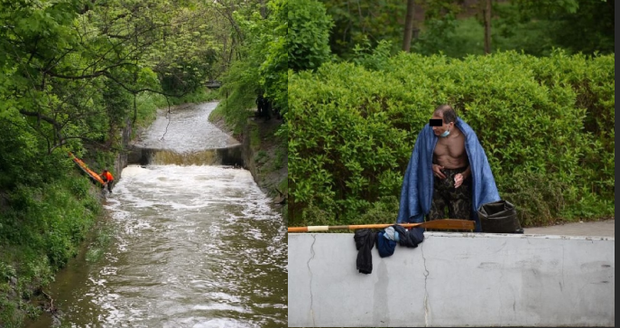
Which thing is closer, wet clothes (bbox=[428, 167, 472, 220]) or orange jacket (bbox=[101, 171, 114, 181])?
wet clothes (bbox=[428, 167, 472, 220])

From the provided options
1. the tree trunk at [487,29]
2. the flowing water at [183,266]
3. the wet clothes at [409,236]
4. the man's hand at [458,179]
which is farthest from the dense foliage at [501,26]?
the flowing water at [183,266]

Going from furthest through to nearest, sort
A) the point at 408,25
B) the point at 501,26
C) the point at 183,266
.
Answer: the point at 183,266 → the point at 501,26 → the point at 408,25

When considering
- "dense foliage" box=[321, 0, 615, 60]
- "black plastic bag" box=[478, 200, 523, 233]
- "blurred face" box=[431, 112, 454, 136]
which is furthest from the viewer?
"dense foliage" box=[321, 0, 615, 60]

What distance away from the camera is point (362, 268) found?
15.6ft

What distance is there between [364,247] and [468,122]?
2.89 m

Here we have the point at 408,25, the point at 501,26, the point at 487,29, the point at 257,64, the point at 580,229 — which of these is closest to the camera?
the point at 580,229

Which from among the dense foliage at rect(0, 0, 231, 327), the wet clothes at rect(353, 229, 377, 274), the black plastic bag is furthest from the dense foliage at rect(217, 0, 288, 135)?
the wet clothes at rect(353, 229, 377, 274)

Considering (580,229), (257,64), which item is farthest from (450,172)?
(257,64)

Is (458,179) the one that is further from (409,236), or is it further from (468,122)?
(468,122)

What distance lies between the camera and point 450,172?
5.50 meters

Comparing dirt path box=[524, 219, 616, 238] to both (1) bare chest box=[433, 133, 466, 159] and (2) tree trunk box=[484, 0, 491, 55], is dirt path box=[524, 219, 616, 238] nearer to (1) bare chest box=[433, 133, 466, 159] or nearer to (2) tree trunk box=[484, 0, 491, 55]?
(1) bare chest box=[433, 133, 466, 159]

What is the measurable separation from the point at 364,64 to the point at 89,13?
7.84m

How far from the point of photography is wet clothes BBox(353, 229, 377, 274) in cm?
474

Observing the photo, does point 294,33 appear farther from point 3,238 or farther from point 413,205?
point 3,238
